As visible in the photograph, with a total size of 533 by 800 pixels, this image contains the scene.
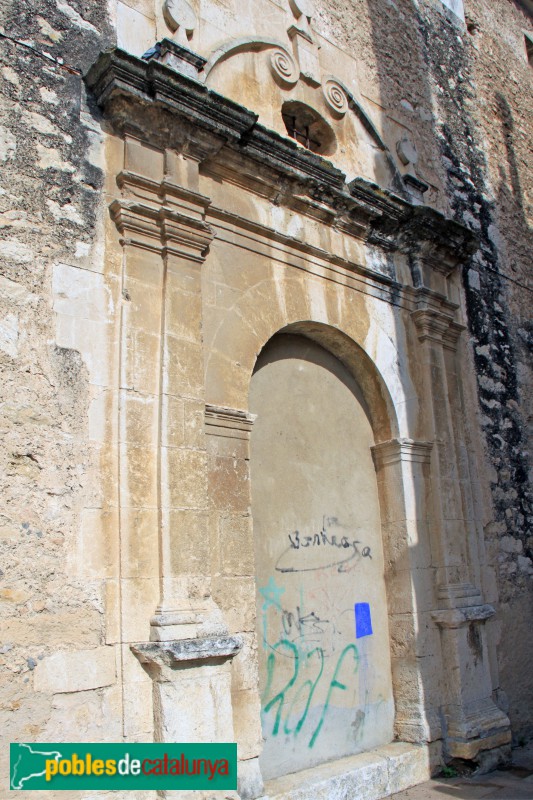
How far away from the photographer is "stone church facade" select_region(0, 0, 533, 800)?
3496mm

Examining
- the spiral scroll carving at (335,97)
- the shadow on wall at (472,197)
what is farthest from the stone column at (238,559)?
the spiral scroll carving at (335,97)

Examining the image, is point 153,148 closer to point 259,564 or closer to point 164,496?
point 164,496

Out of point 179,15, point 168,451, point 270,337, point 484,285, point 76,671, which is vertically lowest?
point 76,671

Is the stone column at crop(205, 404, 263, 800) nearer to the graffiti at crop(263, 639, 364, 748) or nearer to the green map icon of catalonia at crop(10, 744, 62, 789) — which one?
the graffiti at crop(263, 639, 364, 748)

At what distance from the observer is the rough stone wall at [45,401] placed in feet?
10.6

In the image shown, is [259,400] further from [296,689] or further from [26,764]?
[26,764]

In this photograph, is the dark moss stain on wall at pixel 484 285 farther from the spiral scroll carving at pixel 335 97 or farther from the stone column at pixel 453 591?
the spiral scroll carving at pixel 335 97

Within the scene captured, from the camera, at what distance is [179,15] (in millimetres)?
4727

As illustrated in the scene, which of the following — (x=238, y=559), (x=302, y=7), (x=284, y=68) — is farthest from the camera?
(x=302, y=7)

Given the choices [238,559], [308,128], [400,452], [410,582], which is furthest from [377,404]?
[308,128]

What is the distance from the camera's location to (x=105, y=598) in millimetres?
3500

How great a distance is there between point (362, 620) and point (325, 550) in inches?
22.7

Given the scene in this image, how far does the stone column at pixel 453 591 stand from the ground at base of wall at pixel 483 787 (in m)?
0.16

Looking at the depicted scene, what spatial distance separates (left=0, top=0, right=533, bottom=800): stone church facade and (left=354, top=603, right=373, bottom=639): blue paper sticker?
2.6 inches
